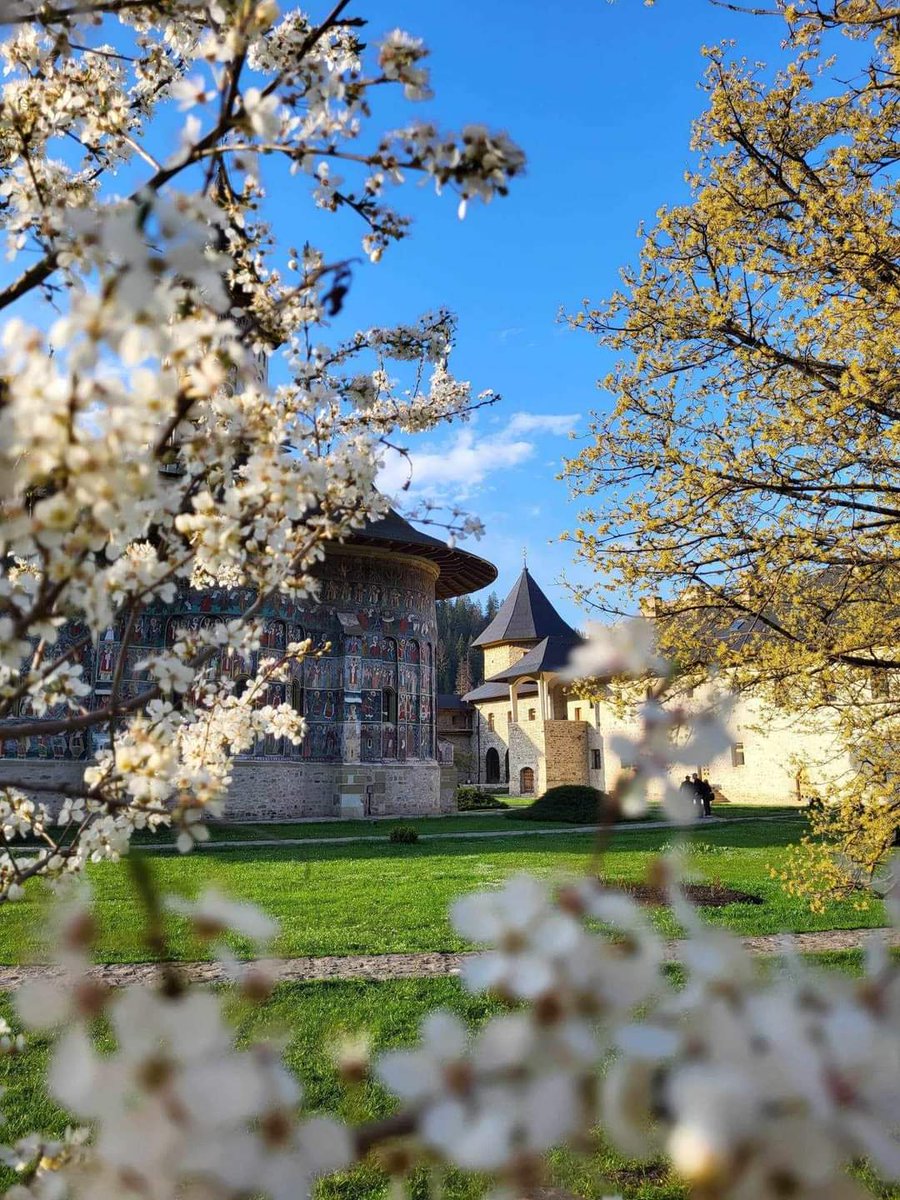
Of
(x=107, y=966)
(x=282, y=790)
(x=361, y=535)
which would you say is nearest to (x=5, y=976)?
(x=107, y=966)

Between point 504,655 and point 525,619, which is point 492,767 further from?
point 525,619

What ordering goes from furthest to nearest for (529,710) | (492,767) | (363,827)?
(492,767) < (529,710) < (363,827)

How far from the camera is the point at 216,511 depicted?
1.86 metres

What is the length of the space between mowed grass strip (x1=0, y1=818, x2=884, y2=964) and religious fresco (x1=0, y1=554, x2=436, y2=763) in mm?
6456

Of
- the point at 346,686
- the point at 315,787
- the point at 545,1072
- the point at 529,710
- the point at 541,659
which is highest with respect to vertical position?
the point at 541,659

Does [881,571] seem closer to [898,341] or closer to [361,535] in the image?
[898,341]

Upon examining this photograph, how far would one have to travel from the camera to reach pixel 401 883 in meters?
10.8

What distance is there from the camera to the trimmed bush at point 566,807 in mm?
22391

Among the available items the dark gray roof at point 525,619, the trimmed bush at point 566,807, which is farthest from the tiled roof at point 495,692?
the trimmed bush at point 566,807

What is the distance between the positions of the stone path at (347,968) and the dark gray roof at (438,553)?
1439 cm

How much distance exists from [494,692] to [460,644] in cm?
2991

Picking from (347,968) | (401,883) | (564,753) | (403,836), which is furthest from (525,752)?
(347,968)

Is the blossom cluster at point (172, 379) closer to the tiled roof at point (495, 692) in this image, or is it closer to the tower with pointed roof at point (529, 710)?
the tower with pointed roof at point (529, 710)

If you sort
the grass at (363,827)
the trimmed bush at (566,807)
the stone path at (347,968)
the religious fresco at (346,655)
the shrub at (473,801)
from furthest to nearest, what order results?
the shrub at (473,801), the trimmed bush at (566,807), the religious fresco at (346,655), the grass at (363,827), the stone path at (347,968)
